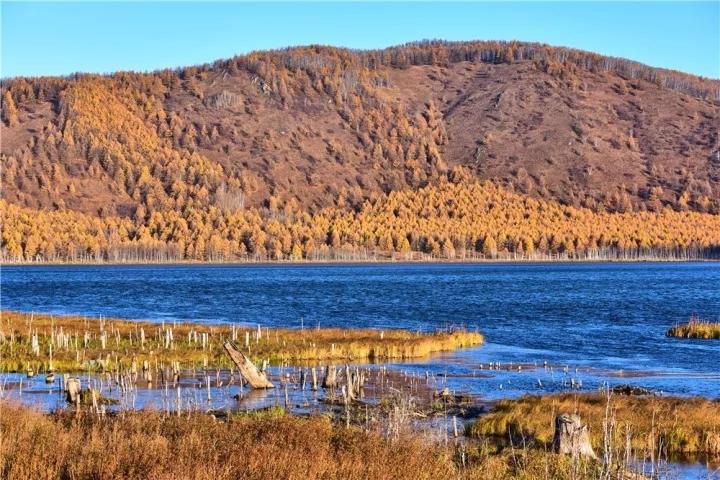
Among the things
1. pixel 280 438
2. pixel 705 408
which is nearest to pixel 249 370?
pixel 705 408

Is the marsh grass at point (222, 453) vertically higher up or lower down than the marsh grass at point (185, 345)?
higher up

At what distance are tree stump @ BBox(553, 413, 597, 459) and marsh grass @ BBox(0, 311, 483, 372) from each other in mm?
20832

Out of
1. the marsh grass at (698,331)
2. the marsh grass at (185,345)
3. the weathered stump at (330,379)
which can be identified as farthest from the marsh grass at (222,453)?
the marsh grass at (698,331)

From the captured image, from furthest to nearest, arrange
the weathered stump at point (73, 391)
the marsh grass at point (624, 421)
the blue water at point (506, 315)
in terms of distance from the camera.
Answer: the blue water at point (506, 315)
the weathered stump at point (73, 391)
the marsh grass at point (624, 421)

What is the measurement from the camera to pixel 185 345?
160 feet

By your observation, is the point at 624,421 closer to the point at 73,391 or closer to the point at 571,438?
the point at 571,438

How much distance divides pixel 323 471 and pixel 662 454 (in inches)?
519

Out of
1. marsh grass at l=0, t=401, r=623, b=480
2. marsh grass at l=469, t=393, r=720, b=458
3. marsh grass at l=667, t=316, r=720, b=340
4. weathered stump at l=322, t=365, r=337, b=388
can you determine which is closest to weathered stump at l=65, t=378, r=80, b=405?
marsh grass at l=0, t=401, r=623, b=480

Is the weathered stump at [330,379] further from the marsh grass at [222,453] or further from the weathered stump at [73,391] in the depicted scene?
the marsh grass at [222,453]

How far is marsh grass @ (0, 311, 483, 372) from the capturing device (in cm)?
4322

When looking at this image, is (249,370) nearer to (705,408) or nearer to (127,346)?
(127,346)

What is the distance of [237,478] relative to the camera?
1558 centimetres

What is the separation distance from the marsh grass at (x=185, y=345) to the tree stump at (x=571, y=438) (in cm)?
2083

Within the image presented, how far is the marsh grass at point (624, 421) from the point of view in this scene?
88.1 feet
